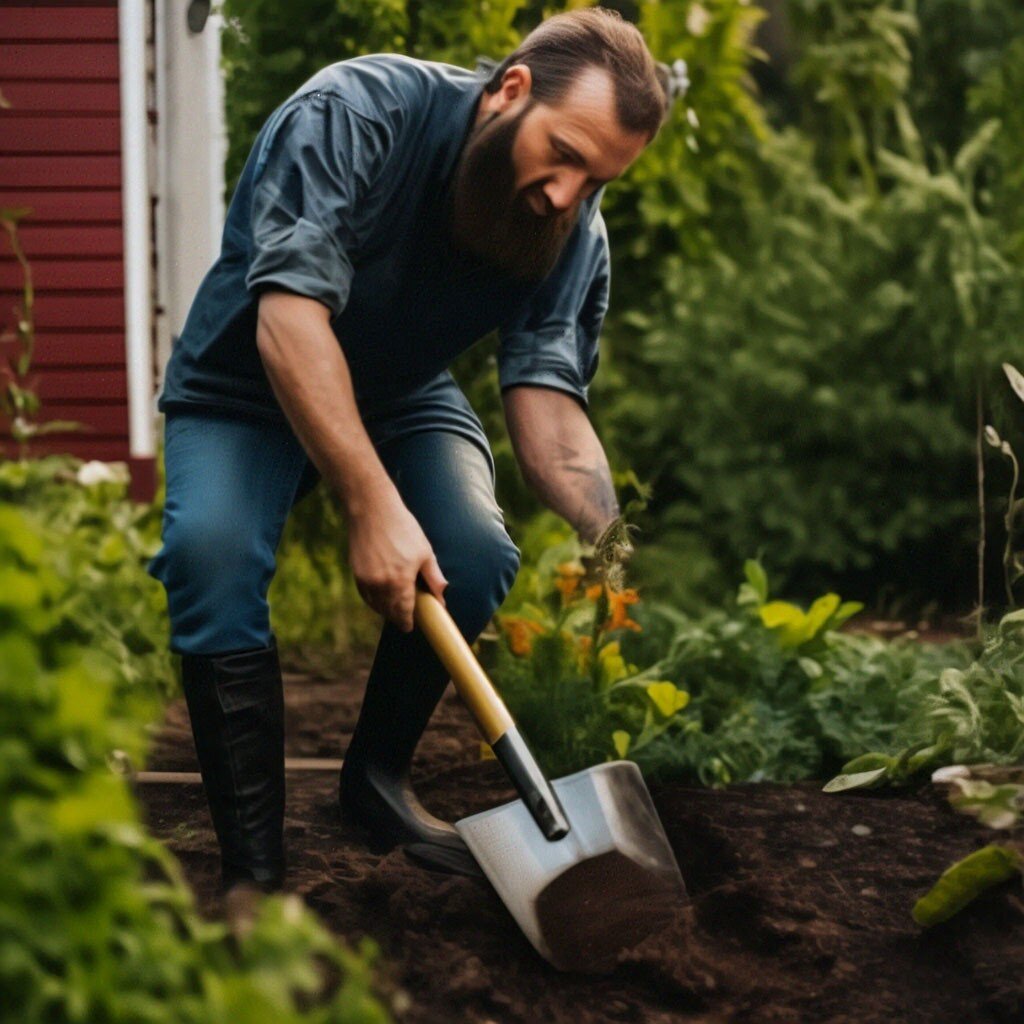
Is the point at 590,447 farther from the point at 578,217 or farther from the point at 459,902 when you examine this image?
the point at 459,902

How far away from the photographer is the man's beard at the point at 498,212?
2.31 metres

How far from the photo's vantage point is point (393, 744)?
271 centimetres

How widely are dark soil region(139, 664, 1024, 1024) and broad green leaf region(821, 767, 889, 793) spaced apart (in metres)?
0.02

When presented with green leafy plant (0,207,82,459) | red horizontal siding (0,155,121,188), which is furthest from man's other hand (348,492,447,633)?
red horizontal siding (0,155,121,188)

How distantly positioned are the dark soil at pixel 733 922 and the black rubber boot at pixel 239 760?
0.27 feet

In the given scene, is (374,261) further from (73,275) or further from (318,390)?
(73,275)

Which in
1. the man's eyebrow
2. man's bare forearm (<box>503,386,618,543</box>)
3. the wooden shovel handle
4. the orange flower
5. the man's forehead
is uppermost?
the man's forehead

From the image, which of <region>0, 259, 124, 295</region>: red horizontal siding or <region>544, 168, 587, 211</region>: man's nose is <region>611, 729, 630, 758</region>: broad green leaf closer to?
<region>544, 168, 587, 211</region>: man's nose

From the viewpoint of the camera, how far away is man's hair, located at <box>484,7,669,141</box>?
2258 mm

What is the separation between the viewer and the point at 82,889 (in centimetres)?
123

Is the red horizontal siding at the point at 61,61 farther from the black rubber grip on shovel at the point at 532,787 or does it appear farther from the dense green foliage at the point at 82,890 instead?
the dense green foliage at the point at 82,890

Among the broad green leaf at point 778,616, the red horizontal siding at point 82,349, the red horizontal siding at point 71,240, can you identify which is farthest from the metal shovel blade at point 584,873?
the red horizontal siding at point 71,240

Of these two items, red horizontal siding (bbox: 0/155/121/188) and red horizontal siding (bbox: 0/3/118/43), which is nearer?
red horizontal siding (bbox: 0/3/118/43)

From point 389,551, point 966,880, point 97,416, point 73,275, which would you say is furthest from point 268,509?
point 73,275
